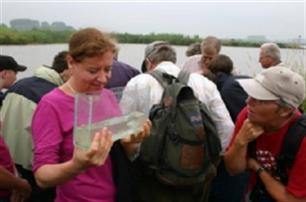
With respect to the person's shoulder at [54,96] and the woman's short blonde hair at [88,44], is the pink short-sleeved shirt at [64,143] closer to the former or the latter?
the person's shoulder at [54,96]

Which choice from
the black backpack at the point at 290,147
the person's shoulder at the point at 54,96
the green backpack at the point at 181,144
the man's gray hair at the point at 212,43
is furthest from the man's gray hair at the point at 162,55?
the man's gray hair at the point at 212,43

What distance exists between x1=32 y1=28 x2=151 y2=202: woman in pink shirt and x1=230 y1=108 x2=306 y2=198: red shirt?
2.64ft

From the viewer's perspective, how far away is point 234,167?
2.52 meters

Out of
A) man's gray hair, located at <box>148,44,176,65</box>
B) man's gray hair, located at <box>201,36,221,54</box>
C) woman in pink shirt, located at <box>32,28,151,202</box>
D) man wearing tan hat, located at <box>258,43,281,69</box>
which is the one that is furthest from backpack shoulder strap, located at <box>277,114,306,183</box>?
man wearing tan hat, located at <box>258,43,281,69</box>

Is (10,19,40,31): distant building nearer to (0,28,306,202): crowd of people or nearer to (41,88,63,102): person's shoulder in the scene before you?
(0,28,306,202): crowd of people

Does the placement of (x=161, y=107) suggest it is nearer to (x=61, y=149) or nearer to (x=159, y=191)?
(x=159, y=191)

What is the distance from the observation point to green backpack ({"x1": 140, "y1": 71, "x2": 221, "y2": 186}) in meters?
2.50

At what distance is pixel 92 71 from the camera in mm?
1944

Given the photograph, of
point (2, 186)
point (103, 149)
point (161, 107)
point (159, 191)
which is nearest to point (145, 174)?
point (159, 191)

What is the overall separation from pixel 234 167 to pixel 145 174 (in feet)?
1.78

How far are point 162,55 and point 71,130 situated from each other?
176cm

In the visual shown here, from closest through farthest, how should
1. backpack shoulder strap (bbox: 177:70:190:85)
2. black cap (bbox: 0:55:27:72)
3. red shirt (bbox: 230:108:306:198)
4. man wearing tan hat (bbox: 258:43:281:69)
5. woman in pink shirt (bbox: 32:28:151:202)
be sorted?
woman in pink shirt (bbox: 32:28:151:202)
red shirt (bbox: 230:108:306:198)
backpack shoulder strap (bbox: 177:70:190:85)
black cap (bbox: 0:55:27:72)
man wearing tan hat (bbox: 258:43:281:69)

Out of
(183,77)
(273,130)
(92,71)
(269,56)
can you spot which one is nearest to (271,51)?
(269,56)

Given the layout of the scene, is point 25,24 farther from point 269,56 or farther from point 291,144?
point 291,144
